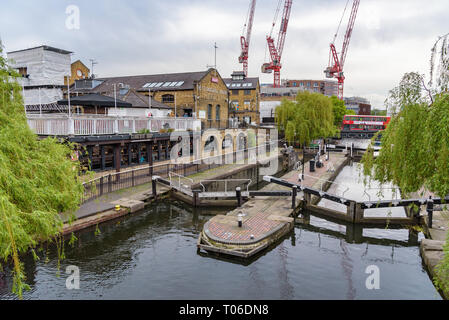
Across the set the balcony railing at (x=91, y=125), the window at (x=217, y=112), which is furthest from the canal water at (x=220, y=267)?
the window at (x=217, y=112)

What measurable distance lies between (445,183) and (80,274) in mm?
10480

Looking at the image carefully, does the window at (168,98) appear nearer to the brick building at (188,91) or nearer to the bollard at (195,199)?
the brick building at (188,91)

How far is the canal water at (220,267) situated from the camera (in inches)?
356

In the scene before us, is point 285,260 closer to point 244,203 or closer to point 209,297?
point 209,297

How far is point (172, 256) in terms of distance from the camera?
37.3 ft

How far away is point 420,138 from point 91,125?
49.8 feet

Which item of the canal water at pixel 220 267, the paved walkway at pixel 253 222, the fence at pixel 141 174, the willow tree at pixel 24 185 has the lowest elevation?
the canal water at pixel 220 267

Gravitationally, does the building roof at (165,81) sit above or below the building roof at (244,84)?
below

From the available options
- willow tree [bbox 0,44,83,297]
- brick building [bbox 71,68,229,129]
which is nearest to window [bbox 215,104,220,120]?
brick building [bbox 71,68,229,129]

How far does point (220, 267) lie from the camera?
10.6 m

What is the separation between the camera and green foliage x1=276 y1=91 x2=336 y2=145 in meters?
38.5

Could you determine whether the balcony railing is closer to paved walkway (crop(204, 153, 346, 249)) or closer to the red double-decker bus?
paved walkway (crop(204, 153, 346, 249))

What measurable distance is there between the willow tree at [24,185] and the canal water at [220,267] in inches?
114

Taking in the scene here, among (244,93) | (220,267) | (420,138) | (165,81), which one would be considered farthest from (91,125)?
(244,93)
